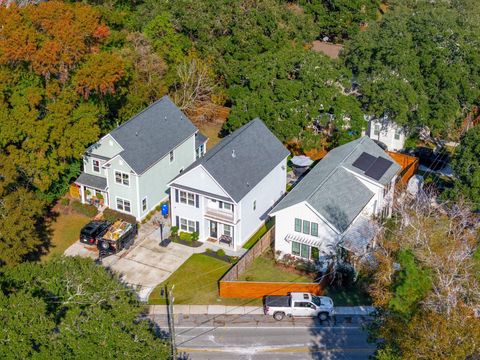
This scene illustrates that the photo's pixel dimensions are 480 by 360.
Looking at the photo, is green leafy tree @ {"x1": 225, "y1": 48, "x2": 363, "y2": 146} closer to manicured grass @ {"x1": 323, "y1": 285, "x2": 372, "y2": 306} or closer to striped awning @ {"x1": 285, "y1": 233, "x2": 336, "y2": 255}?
striped awning @ {"x1": 285, "y1": 233, "x2": 336, "y2": 255}

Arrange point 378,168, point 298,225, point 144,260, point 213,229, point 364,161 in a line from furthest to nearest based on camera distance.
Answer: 1. point 364,161
2. point 213,229
3. point 378,168
4. point 144,260
5. point 298,225

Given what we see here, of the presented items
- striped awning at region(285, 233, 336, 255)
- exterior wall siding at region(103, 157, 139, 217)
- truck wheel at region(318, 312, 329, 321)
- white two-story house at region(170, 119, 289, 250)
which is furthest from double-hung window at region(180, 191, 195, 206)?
truck wheel at region(318, 312, 329, 321)

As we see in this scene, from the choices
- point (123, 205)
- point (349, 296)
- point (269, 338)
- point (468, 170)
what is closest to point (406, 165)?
point (468, 170)

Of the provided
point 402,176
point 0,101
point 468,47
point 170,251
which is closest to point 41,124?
point 0,101

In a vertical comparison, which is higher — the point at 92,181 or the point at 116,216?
the point at 92,181

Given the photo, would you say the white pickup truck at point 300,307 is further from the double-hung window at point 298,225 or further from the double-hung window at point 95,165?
the double-hung window at point 95,165

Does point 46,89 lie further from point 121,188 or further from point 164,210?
point 164,210
